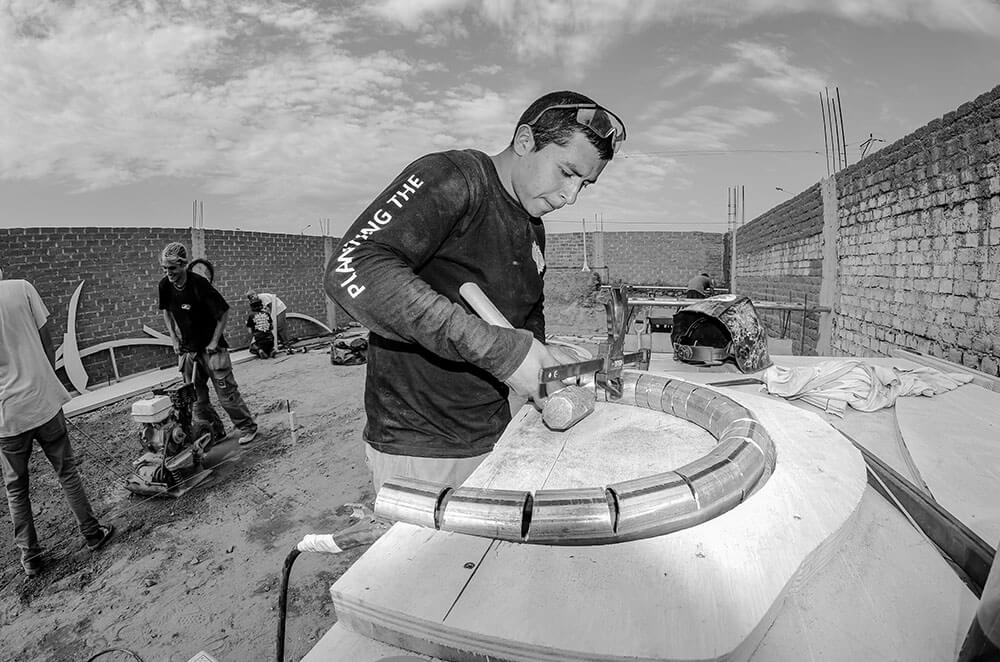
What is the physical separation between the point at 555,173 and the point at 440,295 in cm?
63

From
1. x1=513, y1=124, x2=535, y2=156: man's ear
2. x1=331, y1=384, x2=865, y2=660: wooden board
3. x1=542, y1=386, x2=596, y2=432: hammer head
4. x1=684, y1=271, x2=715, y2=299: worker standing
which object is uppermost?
x1=513, y1=124, x2=535, y2=156: man's ear

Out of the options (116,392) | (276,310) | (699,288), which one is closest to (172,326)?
(116,392)

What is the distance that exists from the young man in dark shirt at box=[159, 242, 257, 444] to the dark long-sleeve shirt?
437 centimetres

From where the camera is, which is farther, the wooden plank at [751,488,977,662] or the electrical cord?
the electrical cord

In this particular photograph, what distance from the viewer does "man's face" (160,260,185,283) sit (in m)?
5.16

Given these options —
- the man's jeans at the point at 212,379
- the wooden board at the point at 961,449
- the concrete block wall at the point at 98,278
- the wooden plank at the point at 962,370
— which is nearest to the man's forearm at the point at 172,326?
the man's jeans at the point at 212,379

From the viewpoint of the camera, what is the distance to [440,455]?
74.5 inches

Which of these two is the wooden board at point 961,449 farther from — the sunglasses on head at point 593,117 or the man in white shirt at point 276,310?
the man in white shirt at point 276,310

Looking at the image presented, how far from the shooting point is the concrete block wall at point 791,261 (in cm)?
822

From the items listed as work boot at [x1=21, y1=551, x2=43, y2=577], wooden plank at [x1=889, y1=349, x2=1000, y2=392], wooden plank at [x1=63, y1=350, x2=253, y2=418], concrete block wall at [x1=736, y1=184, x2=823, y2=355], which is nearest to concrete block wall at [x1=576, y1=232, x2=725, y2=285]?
concrete block wall at [x1=736, y1=184, x2=823, y2=355]

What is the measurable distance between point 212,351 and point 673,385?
513 cm

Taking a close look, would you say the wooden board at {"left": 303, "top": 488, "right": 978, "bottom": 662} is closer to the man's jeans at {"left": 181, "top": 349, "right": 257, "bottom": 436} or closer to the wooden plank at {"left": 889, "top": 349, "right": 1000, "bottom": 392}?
the wooden plank at {"left": 889, "top": 349, "right": 1000, "bottom": 392}

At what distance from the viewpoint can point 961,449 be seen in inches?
74.7

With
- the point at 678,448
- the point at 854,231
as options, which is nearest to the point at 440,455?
the point at 678,448
